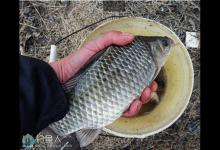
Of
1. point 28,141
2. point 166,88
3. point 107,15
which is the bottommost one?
point 28,141

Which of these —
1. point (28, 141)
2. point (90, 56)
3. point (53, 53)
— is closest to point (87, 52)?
point (90, 56)

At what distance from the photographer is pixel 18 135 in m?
0.61

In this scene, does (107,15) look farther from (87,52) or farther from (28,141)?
(28,141)

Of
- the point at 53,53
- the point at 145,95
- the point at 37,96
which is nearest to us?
the point at 37,96

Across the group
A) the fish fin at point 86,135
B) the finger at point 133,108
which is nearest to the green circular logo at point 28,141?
the fish fin at point 86,135

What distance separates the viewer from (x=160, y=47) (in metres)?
0.76

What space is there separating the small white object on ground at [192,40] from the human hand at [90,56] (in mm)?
166

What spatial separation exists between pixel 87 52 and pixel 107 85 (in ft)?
0.34

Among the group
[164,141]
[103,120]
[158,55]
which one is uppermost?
[158,55]

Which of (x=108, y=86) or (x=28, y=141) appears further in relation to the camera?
(x=28, y=141)

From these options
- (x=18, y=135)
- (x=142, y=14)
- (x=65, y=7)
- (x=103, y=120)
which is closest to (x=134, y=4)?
A: (x=142, y=14)

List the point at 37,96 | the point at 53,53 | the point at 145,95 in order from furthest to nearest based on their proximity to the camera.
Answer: the point at 53,53 < the point at 145,95 < the point at 37,96
